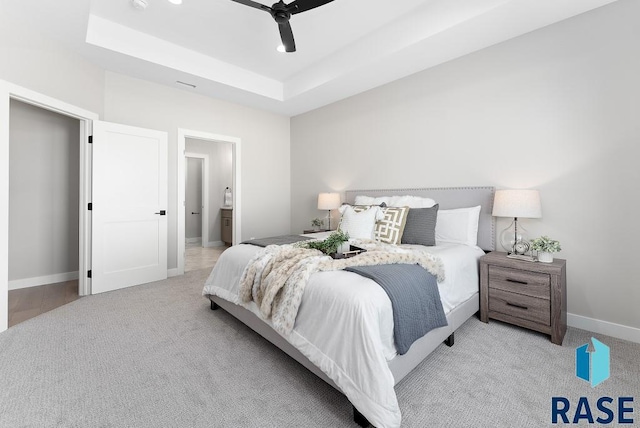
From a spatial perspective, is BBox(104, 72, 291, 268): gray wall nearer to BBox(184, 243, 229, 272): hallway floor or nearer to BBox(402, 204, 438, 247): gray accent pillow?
BBox(184, 243, 229, 272): hallway floor

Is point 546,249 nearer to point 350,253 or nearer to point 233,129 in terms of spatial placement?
point 350,253

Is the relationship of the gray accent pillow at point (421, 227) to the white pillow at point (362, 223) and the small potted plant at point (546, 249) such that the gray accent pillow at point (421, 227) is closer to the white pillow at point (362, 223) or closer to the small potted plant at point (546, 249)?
the white pillow at point (362, 223)

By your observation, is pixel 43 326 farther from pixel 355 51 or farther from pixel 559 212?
pixel 559 212

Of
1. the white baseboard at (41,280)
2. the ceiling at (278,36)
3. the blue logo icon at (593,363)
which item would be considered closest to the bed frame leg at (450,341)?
the blue logo icon at (593,363)

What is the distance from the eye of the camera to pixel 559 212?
2.53 m

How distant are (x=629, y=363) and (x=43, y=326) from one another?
461cm

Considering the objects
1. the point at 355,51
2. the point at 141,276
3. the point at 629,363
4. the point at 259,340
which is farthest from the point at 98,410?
the point at 355,51

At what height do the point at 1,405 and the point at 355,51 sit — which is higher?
the point at 355,51

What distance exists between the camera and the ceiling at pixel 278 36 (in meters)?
2.47

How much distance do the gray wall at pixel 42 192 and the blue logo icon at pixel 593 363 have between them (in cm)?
565

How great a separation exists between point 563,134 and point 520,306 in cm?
157

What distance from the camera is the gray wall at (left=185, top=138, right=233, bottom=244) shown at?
263 inches

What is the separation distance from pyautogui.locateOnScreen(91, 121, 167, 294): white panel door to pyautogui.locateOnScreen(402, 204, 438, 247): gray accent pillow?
3.24 meters

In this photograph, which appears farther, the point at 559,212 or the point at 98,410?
the point at 559,212
